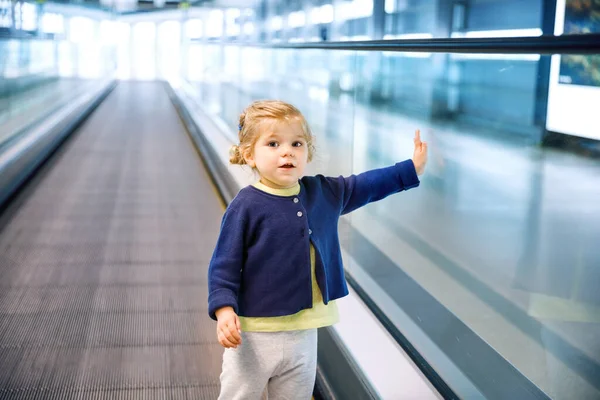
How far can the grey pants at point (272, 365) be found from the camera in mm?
2102

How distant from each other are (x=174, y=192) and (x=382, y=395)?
16.1 feet

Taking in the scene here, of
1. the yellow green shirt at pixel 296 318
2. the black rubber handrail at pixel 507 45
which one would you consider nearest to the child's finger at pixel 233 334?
the yellow green shirt at pixel 296 318

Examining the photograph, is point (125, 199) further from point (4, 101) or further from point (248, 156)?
point (248, 156)

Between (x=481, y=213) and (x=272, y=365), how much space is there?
1061 mm

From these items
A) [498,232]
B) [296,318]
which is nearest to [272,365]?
[296,318]

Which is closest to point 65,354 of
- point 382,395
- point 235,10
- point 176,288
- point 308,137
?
point 176,288

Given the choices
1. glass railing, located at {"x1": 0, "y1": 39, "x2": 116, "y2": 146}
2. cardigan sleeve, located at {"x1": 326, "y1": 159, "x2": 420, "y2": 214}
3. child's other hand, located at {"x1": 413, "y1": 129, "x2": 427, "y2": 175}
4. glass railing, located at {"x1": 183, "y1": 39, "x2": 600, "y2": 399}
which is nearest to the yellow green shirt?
cardigan sleeve, located at {"x1": 326, "y1": 159, "x2": 420, "y2": 214}

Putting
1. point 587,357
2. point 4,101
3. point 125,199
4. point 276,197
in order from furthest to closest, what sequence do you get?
point 4,101, point 125,199, point 276,197, point 587,357

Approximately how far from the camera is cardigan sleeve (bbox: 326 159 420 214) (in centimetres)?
214

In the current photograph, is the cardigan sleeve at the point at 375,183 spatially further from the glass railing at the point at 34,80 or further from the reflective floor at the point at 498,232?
the glass railing at the point at 34,80

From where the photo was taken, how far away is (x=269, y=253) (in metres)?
2.05

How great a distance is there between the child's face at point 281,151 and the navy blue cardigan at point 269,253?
7cm

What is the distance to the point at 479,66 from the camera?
2.34 m

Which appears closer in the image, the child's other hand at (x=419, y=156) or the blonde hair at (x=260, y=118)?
the blonde hair at (x=260, y=118)
